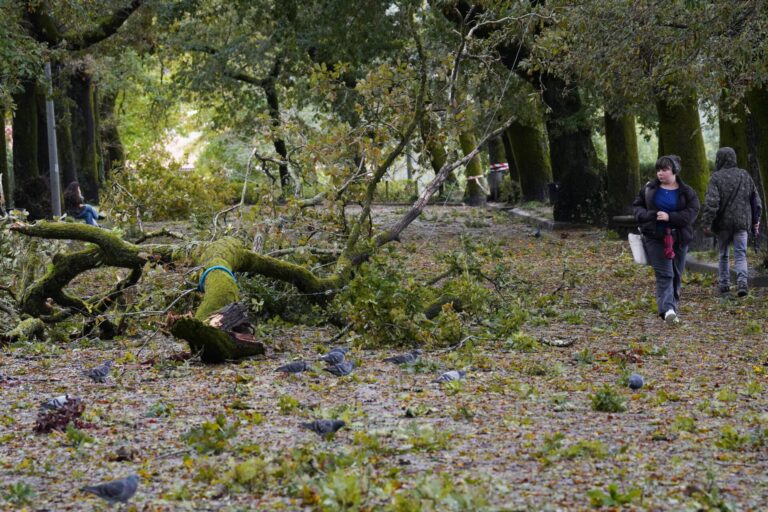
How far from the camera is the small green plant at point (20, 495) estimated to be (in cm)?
502

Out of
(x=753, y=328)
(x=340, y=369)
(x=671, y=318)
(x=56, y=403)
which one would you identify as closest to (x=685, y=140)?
(x=671, y=318)

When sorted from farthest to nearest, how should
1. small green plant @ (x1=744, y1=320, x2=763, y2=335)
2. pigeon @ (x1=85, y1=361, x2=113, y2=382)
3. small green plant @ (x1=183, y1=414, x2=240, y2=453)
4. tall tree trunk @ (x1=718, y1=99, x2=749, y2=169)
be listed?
1. tall tree trunk @ (x1=718, y1=99, x2=749, y2=169)
2. small green plant @ (x1=744, y1=320, x2=763, y2=335)
3. pigeon @ (x1=85, y1=361, x2=113, y2=382)
4. small green plant @ (x1=183, y1=414, x2=240, y2=453)

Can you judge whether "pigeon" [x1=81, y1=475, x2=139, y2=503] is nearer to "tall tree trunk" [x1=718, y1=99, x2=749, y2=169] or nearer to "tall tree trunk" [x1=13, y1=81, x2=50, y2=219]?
"tall tree trunk" [x1=718, y1=99, x2=749, y2=169]

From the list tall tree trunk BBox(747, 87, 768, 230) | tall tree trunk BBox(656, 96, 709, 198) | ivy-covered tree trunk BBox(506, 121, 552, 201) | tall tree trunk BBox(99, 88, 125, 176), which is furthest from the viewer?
tall tree trunk BBox(99, 88, 125, 176)

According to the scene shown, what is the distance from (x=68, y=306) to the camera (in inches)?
429

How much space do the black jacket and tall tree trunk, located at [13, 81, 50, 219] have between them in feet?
60.8

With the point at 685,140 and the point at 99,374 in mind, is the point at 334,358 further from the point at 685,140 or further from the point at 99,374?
the point at 685,140

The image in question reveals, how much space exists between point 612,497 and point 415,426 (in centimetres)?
155

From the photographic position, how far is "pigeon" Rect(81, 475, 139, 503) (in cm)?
479

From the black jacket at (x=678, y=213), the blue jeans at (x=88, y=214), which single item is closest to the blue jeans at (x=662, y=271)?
the black jacket at (x=678, y=213)

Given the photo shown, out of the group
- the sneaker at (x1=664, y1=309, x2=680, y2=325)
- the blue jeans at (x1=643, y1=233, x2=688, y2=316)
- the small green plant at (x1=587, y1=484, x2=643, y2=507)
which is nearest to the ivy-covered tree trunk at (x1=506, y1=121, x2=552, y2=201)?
the blue jeans at (x1=643, y1=233, x2=688, y2=316)

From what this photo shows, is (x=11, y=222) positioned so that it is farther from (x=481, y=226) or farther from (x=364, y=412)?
(x=481, y=226)

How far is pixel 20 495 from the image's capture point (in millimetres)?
5027

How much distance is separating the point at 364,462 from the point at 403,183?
47805mm
